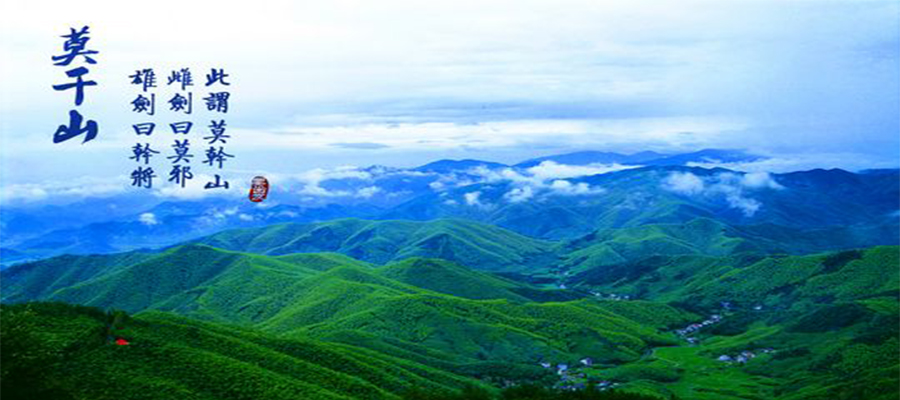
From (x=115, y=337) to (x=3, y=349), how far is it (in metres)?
53.4

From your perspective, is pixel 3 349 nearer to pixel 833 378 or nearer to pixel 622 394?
pixel 622 394

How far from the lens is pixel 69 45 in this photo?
234 ft

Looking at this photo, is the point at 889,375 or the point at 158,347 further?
the point at 889,375

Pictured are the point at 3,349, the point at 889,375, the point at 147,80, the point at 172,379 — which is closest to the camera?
the point at 3,349

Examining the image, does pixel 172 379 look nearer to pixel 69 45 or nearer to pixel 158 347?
pixel 158 347

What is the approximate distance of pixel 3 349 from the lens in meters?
68.6

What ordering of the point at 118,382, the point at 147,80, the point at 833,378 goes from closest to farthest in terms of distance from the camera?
the point at 147,80
the point at 118,382
the point at 833,378

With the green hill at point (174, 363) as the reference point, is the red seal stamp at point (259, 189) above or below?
above

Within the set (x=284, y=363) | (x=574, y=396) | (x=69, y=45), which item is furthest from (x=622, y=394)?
(x=69, y=45)

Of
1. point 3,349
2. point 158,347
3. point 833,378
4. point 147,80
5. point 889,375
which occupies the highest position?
point 147,80

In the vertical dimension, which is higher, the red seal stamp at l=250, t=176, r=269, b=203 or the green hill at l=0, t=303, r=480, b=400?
the red seal stamp at l=250, t=176, r=269, b=203

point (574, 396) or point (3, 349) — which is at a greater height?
point (3, 349)

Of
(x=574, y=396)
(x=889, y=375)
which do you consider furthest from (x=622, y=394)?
(x=889, y=375)

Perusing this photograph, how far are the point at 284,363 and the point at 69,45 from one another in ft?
264
